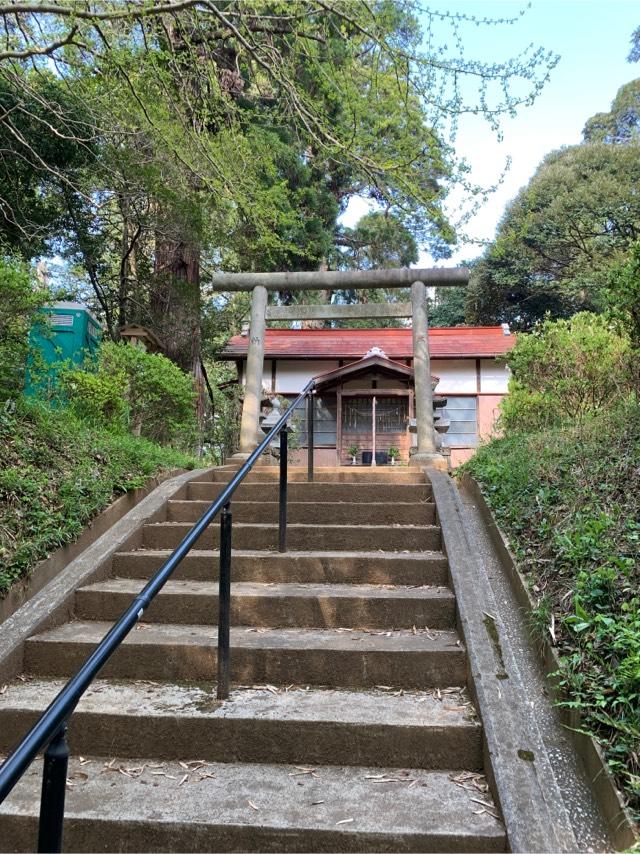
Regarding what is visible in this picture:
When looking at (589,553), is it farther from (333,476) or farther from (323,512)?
(333,476)

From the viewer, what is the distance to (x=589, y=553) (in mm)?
2797

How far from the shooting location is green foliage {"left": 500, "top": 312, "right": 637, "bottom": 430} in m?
5.50

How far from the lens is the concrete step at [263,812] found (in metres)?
1.79

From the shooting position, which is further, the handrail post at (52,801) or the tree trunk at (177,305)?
the tree trunk at (177,305)

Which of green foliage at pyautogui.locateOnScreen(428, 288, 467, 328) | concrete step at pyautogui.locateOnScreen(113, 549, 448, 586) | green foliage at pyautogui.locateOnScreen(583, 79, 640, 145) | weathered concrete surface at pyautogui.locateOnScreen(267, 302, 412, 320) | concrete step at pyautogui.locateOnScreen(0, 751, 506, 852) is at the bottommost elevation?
concrete step at pyautogui.locateOnScreen(0, 751, 506, 852)

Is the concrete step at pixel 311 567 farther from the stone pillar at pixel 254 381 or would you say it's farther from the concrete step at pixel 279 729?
the stone pillar at pixel 254 381

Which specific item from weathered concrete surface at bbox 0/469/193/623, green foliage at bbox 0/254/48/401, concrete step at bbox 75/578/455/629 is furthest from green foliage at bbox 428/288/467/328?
concrete step at bbox 75/578/455/629

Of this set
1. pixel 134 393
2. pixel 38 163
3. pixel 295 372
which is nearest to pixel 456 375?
pixel 295 372

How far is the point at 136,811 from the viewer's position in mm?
1891

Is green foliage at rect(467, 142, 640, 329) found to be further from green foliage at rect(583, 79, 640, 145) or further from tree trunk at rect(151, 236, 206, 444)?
tree trunk at rect(151, 236, 206, 444)

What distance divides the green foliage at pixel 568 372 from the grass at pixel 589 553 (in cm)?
93

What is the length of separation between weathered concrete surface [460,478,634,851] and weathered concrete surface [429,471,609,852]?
0.01 m

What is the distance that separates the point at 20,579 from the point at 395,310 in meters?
4.71

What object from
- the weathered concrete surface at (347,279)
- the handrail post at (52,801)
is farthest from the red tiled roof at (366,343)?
the handrail post at (52,801)
